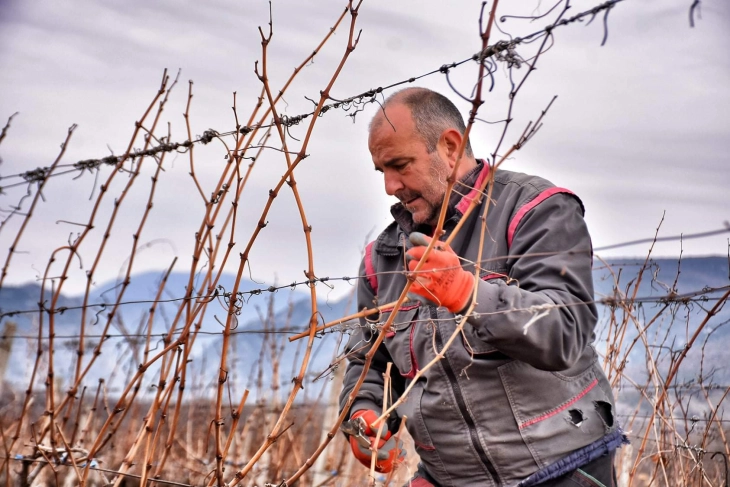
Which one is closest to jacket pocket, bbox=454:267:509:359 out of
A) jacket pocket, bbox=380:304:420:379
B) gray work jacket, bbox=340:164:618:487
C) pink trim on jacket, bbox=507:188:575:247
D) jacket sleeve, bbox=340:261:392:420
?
gray work jacket, bbox=340:164:618:487

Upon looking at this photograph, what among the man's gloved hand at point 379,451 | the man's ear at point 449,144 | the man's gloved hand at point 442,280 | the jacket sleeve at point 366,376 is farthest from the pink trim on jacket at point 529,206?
the man's gloved hand at point 379,451

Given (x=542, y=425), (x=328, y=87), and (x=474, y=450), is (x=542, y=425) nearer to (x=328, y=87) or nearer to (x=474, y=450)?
(x=474, y=450)

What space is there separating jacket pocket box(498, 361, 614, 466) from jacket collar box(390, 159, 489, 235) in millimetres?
521

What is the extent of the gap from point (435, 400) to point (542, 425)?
1.03 ft

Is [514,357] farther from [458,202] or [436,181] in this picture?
[436,181]

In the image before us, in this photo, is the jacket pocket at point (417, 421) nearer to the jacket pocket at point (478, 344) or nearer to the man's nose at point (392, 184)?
the jacket pocket at point (478, 344)

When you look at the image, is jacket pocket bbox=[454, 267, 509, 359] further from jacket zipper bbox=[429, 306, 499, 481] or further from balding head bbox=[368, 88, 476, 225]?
balding head bbox=[368, 88, 476, 225]

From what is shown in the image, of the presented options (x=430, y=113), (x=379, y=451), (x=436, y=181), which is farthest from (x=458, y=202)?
(x=379, y=451)

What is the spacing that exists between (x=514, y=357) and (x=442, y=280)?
29 cm

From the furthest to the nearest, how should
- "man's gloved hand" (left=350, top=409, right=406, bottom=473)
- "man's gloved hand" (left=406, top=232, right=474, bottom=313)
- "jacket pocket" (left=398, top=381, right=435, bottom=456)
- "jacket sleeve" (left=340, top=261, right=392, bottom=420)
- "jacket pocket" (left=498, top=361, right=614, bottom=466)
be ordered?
"jacket sleeve" (left=340, top=261, right=392, bottom=420) → "man's gloved hand" (left=350, top=409, right=406, bottom=473) → "jacket pocket" (left=398, top=381, right=435, bottom=456) → "jacket pocket" (left=498, top=361, right=614, bottom=466) → "man's gloved hand" (left=406, top=232, right=474, bottom=313)

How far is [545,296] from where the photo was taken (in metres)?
1.83

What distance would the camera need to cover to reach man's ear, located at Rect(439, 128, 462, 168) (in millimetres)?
2424

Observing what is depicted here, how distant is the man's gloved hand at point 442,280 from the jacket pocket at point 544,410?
325mm

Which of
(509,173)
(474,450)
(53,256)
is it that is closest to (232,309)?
(474,450)
